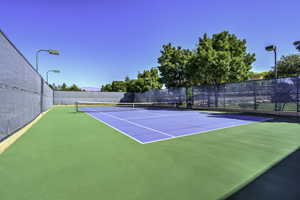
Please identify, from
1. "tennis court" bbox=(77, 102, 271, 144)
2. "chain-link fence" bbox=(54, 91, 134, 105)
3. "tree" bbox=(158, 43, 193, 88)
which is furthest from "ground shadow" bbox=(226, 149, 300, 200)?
"chain-link fence" bbox=(54, 91, 134, 105)

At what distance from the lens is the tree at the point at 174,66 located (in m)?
18.7

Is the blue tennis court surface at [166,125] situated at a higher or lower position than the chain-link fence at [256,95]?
lower

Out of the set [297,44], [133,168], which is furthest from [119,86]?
[133,168]

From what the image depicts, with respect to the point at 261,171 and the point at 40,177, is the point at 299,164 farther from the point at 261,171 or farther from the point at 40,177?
the point at 40,177

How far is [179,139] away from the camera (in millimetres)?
3973

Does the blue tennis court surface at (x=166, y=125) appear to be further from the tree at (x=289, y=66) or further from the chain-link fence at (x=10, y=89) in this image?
the tree at (x=289, y=66)

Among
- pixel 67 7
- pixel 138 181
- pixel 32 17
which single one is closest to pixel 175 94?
pixel 67 7

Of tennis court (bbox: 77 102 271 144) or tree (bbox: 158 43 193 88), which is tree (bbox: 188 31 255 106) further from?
tennis court (bbox: 77 102 271 144)

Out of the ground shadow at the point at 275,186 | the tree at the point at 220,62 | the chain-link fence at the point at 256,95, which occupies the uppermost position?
the tree at the point at 220,62

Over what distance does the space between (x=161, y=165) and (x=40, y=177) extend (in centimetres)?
186

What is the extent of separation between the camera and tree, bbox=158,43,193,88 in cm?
1870

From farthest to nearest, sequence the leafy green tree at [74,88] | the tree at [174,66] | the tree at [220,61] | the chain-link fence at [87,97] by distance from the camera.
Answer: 1. the leafy green tree at [74,88]
2. the chain-link fence at [87,97]
3. the tree at [174,66]
4. the tree at [220,61]

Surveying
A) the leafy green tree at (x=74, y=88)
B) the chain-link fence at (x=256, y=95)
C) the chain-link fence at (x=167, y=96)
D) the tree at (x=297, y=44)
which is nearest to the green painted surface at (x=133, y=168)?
the chain-link fence at (x=256, y=95)

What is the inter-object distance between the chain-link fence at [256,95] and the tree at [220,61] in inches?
46.8
